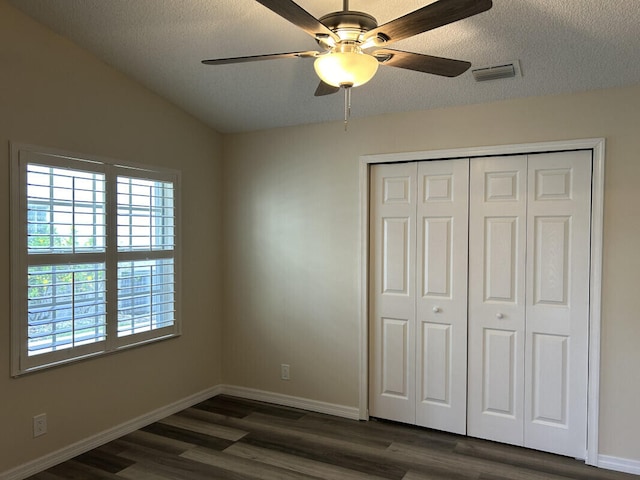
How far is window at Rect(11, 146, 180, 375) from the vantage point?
113 inches

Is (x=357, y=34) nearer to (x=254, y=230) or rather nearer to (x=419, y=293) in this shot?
(x=419, y=293)

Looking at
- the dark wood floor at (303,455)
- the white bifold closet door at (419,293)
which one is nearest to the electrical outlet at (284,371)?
the dark wood floor at (303,455)

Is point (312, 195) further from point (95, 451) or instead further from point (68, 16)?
point (95, 451)

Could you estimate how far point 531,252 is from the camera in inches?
129

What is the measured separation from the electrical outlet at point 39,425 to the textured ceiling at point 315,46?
2.34 meters

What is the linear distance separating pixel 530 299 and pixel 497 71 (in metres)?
1.49

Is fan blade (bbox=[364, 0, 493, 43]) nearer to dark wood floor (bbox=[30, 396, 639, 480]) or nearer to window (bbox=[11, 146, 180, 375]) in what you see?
window (bbox=[11, 146, 180, 375])

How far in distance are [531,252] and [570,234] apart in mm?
260

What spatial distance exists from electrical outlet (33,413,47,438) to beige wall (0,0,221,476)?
0.04 meters

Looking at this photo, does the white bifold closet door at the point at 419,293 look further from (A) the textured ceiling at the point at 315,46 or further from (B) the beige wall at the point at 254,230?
(A) the textured ceiling at the point at 315,46

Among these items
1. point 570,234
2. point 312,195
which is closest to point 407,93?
point 312,195

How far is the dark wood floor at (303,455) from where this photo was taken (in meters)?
3.00

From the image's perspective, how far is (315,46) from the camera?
284 centimetres

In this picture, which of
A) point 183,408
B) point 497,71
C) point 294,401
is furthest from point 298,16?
point 183,408
